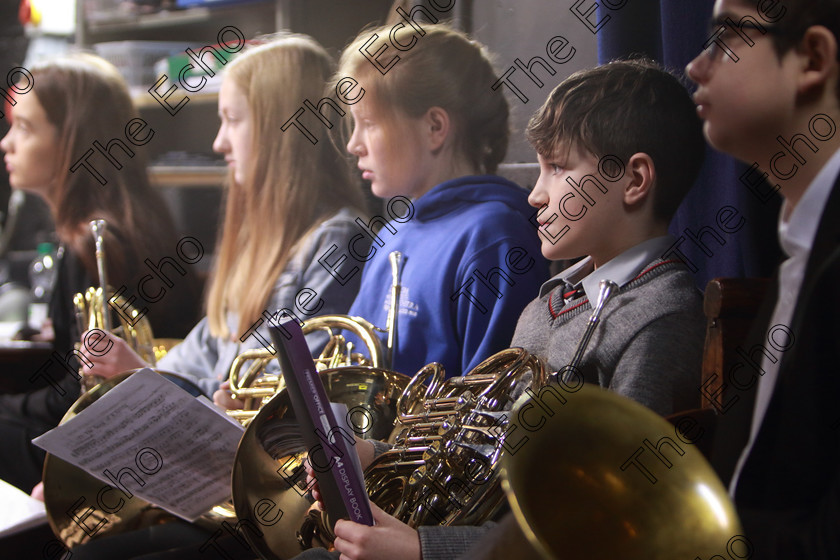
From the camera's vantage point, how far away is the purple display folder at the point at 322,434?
1002 mm

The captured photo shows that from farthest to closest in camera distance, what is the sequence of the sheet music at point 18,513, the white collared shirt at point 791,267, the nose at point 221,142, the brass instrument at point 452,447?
the nose at point 221,142, the sheet music at point 18,513, the brass instrument at point 452,447, the white collared shirt at point 791,267

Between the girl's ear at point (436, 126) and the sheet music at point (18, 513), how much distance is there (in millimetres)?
970

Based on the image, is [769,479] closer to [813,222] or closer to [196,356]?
[813,222]

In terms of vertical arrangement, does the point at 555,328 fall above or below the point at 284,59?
above

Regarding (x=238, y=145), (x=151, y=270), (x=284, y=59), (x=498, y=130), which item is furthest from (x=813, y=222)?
(x=151, y=270)

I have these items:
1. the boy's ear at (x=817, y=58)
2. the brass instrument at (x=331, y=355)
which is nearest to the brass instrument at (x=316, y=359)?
the brass instrument at (x=331, y=355)

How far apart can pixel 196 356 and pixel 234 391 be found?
381 mm

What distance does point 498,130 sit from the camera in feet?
4.66

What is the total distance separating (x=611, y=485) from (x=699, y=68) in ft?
1.85

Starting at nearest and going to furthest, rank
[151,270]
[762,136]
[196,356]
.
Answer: [762,136], [196,356], [151,270]

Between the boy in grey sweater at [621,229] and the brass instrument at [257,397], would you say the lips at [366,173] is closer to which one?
the brass instrument at [257,397]

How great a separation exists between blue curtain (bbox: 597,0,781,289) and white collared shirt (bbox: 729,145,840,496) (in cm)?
8

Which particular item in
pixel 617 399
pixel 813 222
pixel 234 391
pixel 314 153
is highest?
pixel 813 222

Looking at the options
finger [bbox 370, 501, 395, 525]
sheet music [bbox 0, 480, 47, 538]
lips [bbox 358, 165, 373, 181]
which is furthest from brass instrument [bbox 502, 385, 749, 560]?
sheet music [bbox 0, 480, 47, 538]
